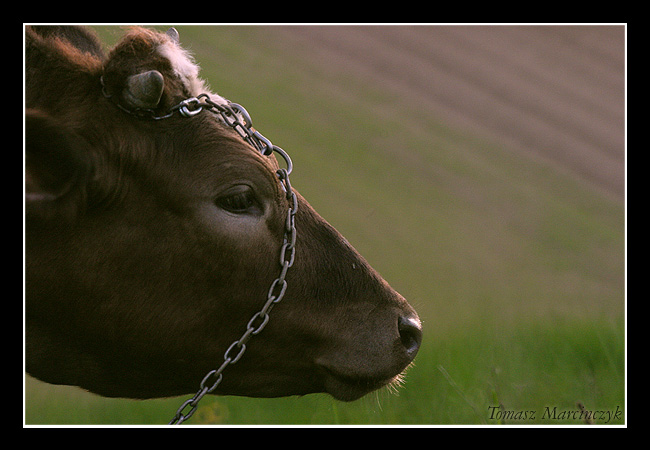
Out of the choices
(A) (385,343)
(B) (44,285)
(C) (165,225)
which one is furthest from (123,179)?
(A) (385,343)

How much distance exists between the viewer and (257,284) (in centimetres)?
314

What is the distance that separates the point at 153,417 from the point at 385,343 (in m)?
2.95

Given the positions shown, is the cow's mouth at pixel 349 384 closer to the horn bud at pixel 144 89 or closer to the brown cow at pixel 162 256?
the brown cow at pixel 162 256

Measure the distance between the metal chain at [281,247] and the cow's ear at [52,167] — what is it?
0.39 metres

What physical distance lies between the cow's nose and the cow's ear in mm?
1487

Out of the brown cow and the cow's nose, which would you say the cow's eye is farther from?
the cow's nose

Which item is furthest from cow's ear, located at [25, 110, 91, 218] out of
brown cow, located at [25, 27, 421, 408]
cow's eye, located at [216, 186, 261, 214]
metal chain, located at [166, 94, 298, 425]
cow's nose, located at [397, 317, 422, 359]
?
cow's nose, located at [397, 317, 422, 359]

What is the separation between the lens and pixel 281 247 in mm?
3193

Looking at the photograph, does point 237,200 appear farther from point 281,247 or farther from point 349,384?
point 349,384

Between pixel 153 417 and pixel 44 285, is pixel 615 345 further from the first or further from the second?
pixel 44 285

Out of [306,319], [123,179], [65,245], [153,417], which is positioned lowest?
[153,417]

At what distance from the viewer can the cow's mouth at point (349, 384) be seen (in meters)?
3.23

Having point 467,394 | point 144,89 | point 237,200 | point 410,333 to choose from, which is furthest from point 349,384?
point 467,394

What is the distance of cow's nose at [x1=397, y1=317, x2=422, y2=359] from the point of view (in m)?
3.25
